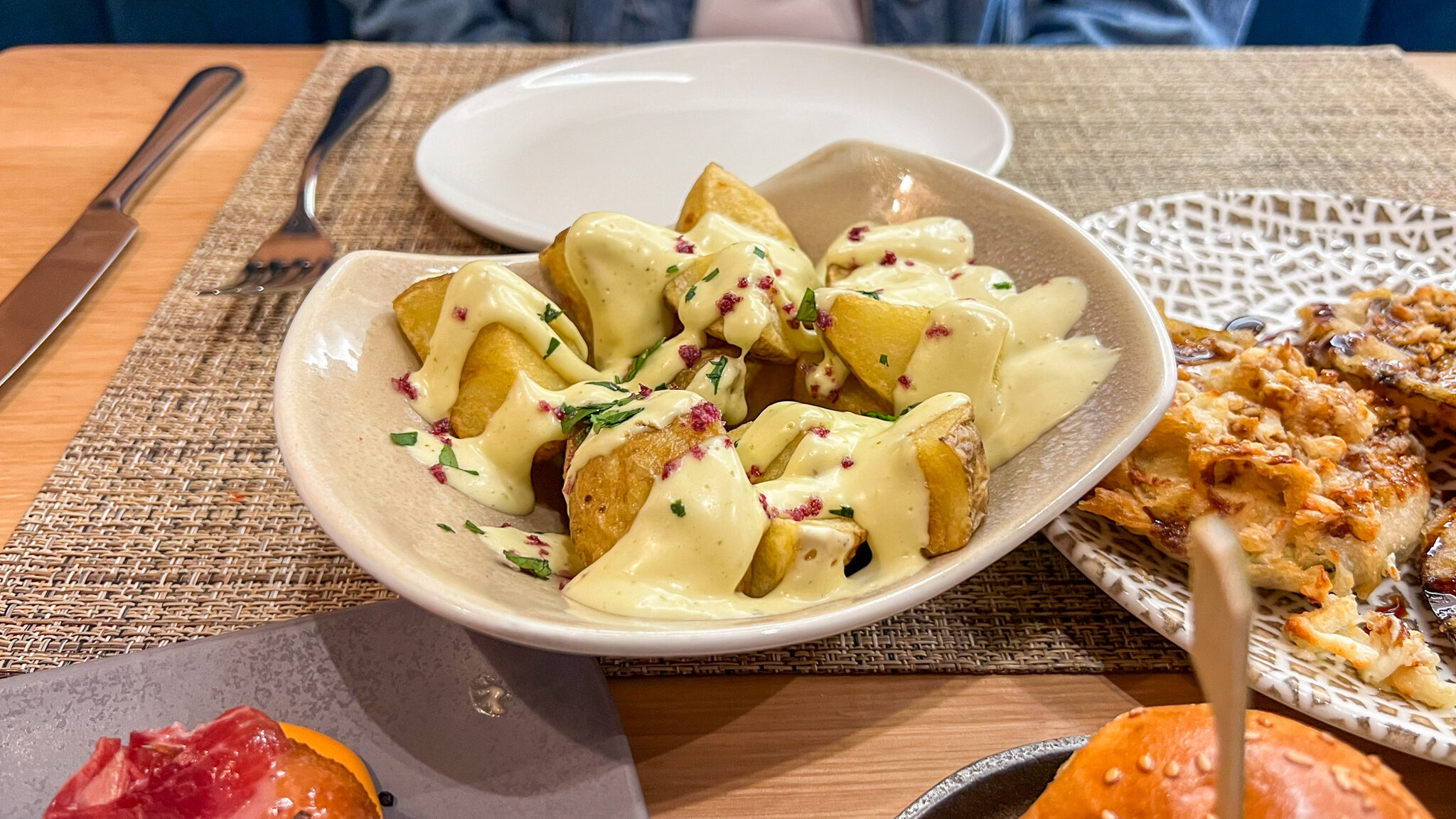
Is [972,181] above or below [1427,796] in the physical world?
above

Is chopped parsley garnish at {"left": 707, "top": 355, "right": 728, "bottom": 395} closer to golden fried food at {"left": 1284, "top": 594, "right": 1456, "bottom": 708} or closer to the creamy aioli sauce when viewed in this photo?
the creamy aioli sauce

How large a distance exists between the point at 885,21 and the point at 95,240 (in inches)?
79.5

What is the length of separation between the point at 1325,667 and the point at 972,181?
69 centimetres

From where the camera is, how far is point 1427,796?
2.62 ft

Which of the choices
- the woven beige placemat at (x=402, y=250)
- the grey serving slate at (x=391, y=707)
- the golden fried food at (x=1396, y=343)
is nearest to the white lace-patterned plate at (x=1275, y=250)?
the golden fried food at (x=1396, y=343)

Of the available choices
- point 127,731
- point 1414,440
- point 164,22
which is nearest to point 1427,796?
point 1414,440

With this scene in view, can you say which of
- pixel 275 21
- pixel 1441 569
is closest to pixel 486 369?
pixel 1441 569

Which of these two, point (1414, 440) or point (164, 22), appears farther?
point (164, 22)

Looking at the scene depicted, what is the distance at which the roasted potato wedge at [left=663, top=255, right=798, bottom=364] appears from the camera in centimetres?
97

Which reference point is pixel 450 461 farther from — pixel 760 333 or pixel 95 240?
pixel 95 240

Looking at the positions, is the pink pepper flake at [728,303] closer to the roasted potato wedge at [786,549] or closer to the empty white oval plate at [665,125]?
the roasted potato wedge at [786,549]

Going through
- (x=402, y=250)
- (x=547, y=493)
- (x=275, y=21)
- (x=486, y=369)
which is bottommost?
(x=275, y=21)

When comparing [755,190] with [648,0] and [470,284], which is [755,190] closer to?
[470,284]

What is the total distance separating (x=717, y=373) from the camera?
0.96 meters
